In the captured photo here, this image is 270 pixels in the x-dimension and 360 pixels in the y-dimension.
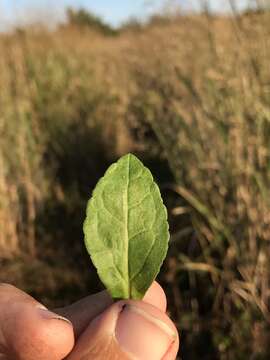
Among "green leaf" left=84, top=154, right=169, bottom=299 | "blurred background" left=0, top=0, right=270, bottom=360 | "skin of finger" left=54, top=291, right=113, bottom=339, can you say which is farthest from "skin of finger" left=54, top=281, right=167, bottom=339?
"blurred background" left=0, top=0, right=270, bottom=360

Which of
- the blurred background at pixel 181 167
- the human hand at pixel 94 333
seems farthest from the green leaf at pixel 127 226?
the blurred background at pixel 181 167

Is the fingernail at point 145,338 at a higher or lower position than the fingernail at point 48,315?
lower

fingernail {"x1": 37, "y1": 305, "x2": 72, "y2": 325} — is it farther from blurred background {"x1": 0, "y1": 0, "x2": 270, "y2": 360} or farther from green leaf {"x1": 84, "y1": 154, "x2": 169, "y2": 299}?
blurred background {"x1": 0, "y1": 0, "x2": 270, "y2": 360}

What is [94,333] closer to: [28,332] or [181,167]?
[28,332]

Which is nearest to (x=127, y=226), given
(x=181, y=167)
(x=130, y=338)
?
(x=130, y=338)

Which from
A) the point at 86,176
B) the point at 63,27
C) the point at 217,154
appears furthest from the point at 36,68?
the point at 63,27

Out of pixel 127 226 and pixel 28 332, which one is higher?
pixel 127 226

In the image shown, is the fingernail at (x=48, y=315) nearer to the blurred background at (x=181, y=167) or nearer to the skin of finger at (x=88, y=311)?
the skin of finger at (x=88, y=311)
